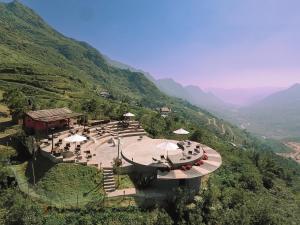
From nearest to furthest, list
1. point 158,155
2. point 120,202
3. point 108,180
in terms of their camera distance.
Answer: point 120,202, point 108,180, point 158,155

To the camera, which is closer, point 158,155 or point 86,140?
point 158,155

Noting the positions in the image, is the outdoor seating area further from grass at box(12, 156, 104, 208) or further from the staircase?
the staircase

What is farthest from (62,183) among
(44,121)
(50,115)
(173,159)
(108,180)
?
(50,115)

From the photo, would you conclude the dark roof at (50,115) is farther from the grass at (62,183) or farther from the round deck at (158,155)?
the round deck at (158,155)

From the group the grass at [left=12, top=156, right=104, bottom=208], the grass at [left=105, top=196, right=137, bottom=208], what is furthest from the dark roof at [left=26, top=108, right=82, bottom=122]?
the grass at [left=105, top=196, right=137, bottom=208]

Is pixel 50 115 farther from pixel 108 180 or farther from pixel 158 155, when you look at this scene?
pixel 158 155

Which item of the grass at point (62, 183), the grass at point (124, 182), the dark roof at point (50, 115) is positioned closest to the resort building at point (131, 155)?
the dark roof at point (50, 115)
